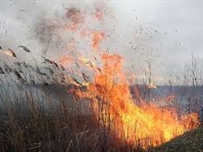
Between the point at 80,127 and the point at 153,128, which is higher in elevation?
the point at 80,127

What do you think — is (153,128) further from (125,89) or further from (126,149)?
(126,149)

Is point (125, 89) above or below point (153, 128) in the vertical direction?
above

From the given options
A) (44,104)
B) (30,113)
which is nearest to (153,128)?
(44,104)

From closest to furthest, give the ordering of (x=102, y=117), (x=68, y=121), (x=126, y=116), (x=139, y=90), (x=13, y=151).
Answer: (x=13, y=151) < (x=68, y=121) < (x=102, y=117) < (x=126, y=116) < (x=139, y=90)

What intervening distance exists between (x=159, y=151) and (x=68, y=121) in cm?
200

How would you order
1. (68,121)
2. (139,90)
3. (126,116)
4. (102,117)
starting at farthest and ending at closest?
(139,90) < (126,116) < (102,117) < (68,121)

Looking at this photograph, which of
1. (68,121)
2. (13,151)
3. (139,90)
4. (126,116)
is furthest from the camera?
(139,90)

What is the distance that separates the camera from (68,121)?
10086mm

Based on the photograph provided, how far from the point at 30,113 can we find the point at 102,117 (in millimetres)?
2027

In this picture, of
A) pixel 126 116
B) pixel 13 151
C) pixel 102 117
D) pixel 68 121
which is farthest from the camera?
pixel 126 116

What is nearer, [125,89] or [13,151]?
[13,151]

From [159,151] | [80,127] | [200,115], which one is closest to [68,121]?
[80,127]

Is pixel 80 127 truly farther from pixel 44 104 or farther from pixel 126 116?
pixel 126 116

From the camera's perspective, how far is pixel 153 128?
14.0 meters
